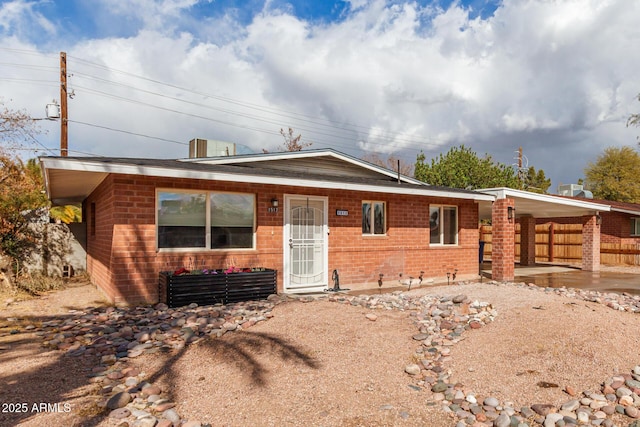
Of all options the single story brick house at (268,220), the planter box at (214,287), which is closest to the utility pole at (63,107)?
the single story brick house at (268,220)

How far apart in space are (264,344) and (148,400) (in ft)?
5.54

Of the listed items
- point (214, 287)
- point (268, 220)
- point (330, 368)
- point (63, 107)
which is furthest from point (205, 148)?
point (330, 368)

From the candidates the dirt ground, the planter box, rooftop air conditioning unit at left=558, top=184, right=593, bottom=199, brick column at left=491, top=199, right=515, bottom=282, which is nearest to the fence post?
rooftop air conditioning unit at left=558, top=184, right=593, bottom=199

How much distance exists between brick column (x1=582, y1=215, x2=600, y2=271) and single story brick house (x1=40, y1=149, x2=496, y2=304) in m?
6.94

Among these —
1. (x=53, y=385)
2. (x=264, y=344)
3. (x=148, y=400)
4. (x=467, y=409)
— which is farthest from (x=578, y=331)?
(x=53, y=385)

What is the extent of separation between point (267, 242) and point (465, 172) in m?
23.1

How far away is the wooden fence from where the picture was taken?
20.5 metres

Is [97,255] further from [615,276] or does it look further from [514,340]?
[615,276]

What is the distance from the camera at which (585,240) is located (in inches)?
698

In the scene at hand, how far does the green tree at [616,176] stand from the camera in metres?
40.2

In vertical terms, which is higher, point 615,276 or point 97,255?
point 97,255

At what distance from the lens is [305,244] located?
1048 centimetres

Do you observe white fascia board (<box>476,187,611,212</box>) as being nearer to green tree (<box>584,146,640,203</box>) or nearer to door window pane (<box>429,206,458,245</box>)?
door window pane (<box>429,206,458,245</box>)

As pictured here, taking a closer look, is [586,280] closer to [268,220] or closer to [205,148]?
[268,220]
